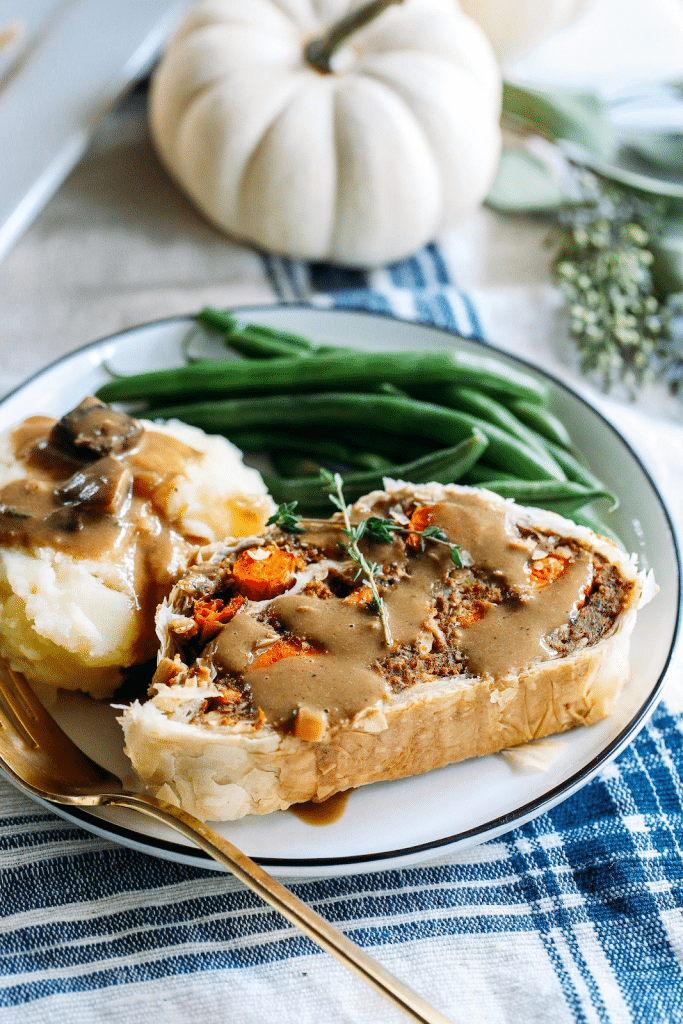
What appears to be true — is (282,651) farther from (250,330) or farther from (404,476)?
(250,330)

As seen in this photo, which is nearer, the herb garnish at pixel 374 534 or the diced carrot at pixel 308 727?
the diced carrot at pixel 308 727

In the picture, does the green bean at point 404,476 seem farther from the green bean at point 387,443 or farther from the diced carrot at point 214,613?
the diced carrot at point 214,613

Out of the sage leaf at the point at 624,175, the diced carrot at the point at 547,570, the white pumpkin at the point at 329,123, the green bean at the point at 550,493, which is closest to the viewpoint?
the diced carrot at the point at 547,570

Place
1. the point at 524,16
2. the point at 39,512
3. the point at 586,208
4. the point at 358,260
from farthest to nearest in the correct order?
1. the point at 524,16
2. the point at 586,208
3. the point at 358,260
4. the point at 39,512

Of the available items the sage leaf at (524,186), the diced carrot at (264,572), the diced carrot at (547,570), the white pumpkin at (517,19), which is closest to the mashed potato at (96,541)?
the diced carrot at (264,572)

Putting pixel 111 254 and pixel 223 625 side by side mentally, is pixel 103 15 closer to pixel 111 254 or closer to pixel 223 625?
pixel 111 254

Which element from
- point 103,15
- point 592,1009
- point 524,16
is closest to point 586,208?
point 524,16

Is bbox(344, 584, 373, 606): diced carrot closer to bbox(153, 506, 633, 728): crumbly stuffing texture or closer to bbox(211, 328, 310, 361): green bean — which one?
bbox(153, 506, 633, 728): crumbly stuffing texture
